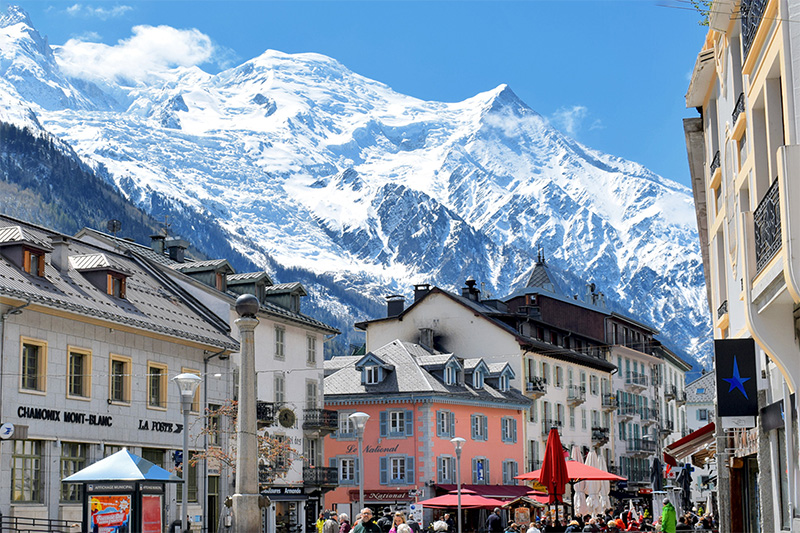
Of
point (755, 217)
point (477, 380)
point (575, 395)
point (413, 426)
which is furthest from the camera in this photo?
point (575, 395)

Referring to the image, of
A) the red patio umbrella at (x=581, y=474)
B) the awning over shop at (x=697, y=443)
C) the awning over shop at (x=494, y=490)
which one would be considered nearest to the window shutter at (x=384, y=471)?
the awning over shop at (x=494, y=490)

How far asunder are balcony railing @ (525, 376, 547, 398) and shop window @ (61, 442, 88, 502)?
124 feet

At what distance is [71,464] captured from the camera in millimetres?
37500

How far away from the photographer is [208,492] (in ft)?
149

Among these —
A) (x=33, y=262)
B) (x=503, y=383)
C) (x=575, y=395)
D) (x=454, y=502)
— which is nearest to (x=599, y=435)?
(x=575, y=395)

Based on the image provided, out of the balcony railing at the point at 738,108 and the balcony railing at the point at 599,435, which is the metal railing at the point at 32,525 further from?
the balcony railing at the point at 599,435

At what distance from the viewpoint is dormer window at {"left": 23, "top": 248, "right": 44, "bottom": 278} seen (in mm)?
37312

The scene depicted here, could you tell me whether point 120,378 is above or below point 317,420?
above

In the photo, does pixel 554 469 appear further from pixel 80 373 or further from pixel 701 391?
pixel 701 391

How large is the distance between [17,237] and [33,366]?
13.4ft

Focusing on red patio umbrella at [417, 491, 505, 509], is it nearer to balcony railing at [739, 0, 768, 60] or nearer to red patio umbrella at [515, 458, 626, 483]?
red patio umbrella at [515, 458, 626, 483]

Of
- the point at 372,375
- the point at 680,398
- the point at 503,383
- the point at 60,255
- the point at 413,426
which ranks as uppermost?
the point at 60,255

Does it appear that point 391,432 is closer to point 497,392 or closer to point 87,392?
point 497,392

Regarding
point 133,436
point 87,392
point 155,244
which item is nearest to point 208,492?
point 133,436
